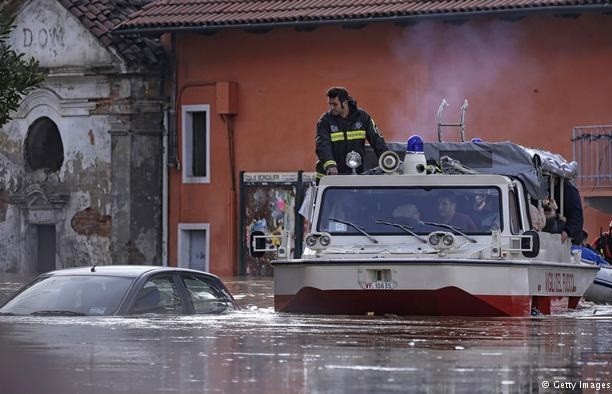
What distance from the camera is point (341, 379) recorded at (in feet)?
35.6

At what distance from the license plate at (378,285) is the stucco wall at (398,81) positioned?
16802mm

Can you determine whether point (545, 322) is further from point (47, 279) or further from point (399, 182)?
point (47, 279)

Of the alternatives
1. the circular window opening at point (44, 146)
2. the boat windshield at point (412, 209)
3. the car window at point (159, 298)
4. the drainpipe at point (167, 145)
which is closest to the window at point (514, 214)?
the boat windshield at point (412, 209)

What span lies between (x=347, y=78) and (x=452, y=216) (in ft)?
60.4

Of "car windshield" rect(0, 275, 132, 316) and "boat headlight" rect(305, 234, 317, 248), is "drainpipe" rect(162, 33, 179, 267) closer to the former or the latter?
"boat headlight" rect(305, 234, 317, 248)

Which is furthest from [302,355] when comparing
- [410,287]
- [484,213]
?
[484,213]

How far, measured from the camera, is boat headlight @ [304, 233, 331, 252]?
1797 centimetres

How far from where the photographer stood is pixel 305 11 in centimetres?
3638

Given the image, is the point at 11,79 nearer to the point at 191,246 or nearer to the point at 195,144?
the point at 195,144

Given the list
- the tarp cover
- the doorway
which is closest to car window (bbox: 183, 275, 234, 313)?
the tarp cover

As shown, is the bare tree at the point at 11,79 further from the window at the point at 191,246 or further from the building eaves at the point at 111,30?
the window at the point at 191,246

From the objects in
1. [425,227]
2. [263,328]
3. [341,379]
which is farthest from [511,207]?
[341,379]

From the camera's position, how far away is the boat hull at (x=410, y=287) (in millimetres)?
17188

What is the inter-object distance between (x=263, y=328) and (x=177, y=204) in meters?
23.2
